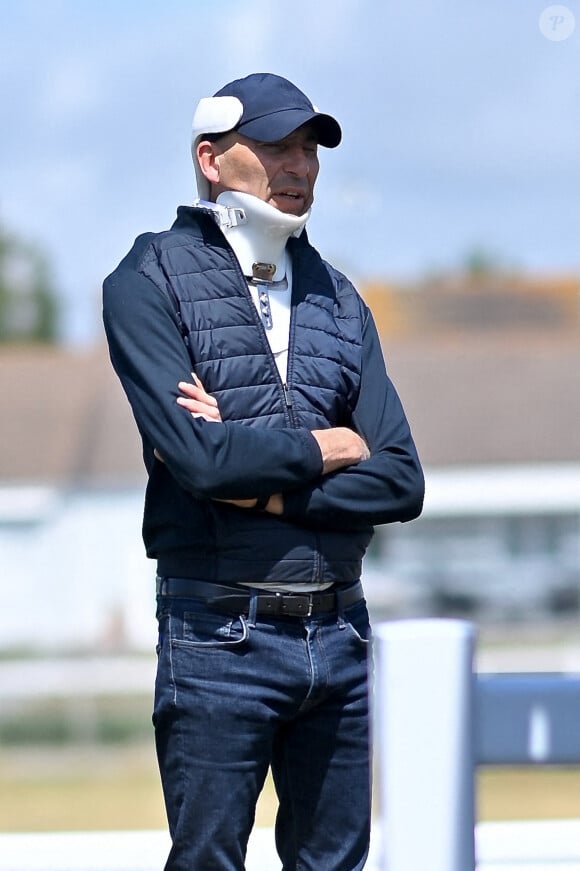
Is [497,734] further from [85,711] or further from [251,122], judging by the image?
[85,711]

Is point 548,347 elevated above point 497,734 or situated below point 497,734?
above

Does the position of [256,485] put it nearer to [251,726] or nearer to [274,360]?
[274,360]

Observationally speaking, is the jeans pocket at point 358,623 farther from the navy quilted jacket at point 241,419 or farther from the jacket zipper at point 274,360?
the jacket zipper at point 274,360

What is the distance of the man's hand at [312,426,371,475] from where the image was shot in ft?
7.54

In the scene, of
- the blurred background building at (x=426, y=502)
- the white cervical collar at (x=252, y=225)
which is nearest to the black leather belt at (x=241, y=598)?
the white cervical collar at (x=252, y=225)

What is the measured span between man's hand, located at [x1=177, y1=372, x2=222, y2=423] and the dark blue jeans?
11.4 inches

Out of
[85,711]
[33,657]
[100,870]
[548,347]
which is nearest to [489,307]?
[548,347]

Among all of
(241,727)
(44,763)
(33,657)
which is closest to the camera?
(241,727)

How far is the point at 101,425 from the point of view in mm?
30609

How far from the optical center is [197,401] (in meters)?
2.26

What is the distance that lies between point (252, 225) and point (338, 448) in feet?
1.28

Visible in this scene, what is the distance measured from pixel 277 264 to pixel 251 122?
0.24 m

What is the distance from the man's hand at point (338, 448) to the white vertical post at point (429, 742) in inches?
27.4

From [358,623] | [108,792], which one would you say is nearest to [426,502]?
[108,792]
